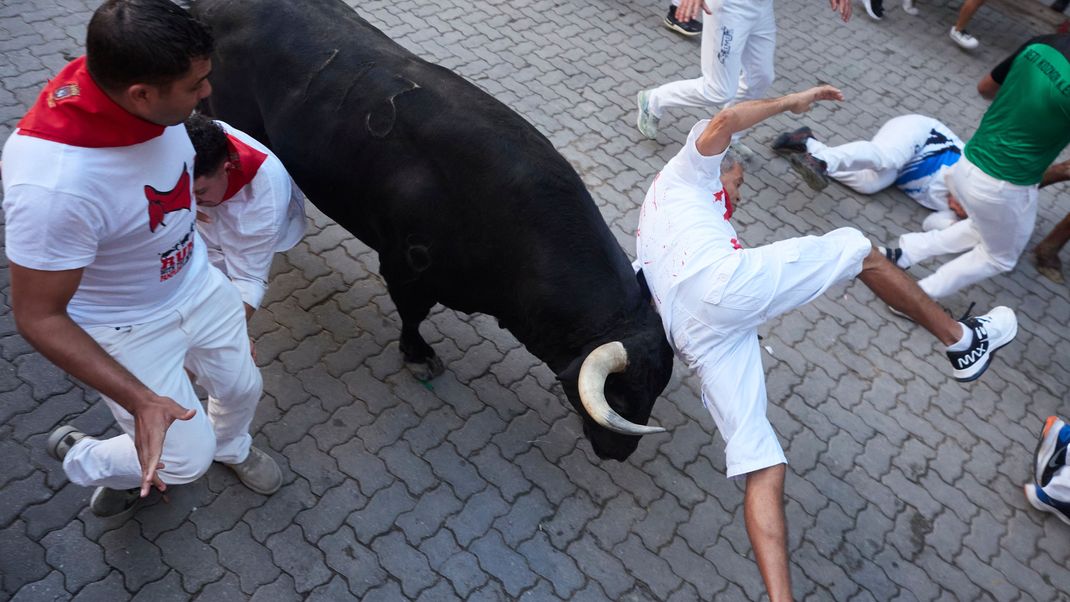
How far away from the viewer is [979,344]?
4.15 m

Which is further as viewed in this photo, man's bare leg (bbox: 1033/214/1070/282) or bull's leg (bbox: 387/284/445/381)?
man's bare leg (bbox: 1033/214/1070/282)

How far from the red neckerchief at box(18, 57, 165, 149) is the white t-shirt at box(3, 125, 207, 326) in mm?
25

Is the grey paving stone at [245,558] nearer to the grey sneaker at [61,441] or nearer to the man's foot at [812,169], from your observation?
the grey sneaker at [61,441]

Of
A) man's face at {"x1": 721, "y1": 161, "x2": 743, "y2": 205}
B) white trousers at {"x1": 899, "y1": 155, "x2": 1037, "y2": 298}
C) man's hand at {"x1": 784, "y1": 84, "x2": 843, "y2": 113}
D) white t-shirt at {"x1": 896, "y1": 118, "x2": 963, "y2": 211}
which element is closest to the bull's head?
man's face at {"x1": 721, "y1": 161, "x2": 743, "y2": 205}

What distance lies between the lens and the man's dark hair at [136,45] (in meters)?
2.10

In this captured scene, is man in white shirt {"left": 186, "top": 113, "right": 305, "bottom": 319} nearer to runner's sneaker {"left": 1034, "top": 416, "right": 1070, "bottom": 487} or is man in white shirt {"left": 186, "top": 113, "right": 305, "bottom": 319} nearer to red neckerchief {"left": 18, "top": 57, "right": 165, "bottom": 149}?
red neckerchief {"left": 18, "top": 57, "right": 165, "bottom": 149}

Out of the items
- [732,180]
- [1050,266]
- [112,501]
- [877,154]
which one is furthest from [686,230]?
[1050,266]

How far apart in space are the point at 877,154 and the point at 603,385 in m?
4.41

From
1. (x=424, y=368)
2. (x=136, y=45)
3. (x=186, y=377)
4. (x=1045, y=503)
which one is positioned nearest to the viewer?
(x=136, y=45)

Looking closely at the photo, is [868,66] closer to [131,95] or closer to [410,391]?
[410,391]

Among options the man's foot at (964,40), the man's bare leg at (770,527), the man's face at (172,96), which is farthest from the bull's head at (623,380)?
the man's foot at (964,40)

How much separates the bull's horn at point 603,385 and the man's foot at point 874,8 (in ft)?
25.4

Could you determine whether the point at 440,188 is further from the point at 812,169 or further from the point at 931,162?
the point at 931,162

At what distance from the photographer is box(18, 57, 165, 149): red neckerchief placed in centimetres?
214
